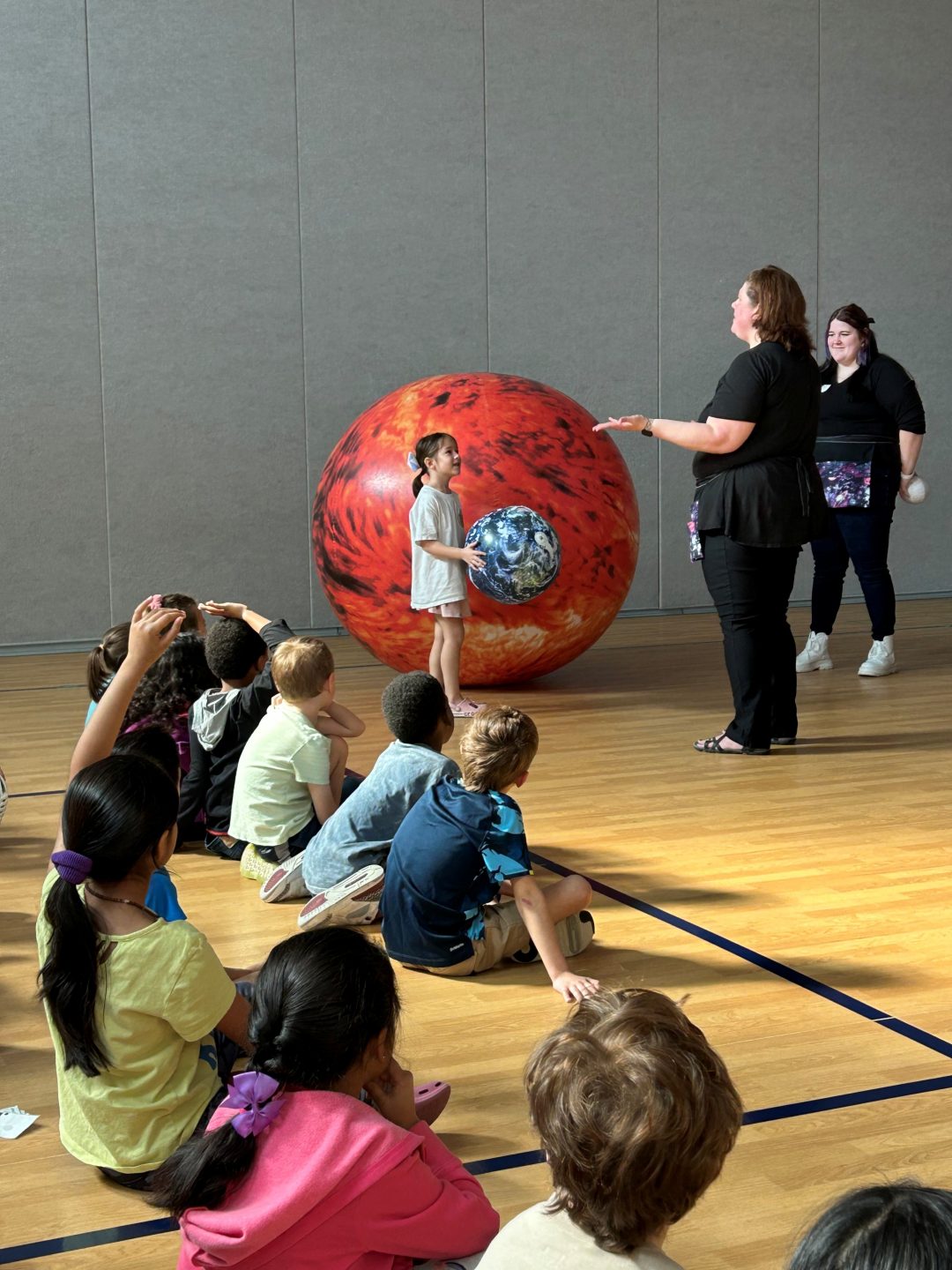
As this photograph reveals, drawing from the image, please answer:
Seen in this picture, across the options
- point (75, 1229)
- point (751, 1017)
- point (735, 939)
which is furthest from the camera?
point (735, 939)

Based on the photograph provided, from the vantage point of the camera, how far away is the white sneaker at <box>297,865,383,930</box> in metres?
3.51

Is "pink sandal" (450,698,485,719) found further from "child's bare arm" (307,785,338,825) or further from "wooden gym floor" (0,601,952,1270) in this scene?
"child's bare arm" (307,785,338,825)

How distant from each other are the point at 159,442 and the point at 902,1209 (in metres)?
8.51

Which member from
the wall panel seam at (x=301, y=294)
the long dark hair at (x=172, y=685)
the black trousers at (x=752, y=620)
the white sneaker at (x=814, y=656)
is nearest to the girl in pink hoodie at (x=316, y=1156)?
the long dark hair at (x=172, y=685)

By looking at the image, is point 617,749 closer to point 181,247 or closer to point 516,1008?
point 516,1008

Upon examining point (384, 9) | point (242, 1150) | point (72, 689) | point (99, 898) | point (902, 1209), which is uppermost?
point (384, 9)

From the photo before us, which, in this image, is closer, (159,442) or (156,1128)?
(156,1128)

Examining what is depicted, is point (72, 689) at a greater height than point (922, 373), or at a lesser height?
lesser

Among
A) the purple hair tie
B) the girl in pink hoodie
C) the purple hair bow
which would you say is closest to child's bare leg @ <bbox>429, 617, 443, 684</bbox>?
the purple hair tie

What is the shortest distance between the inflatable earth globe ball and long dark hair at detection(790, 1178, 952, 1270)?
556 centimetres

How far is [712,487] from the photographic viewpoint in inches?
215

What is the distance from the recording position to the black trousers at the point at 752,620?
214 inches

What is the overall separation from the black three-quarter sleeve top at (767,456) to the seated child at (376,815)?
6.72ft

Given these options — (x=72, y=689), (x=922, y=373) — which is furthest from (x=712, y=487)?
(x=922, y=373)
